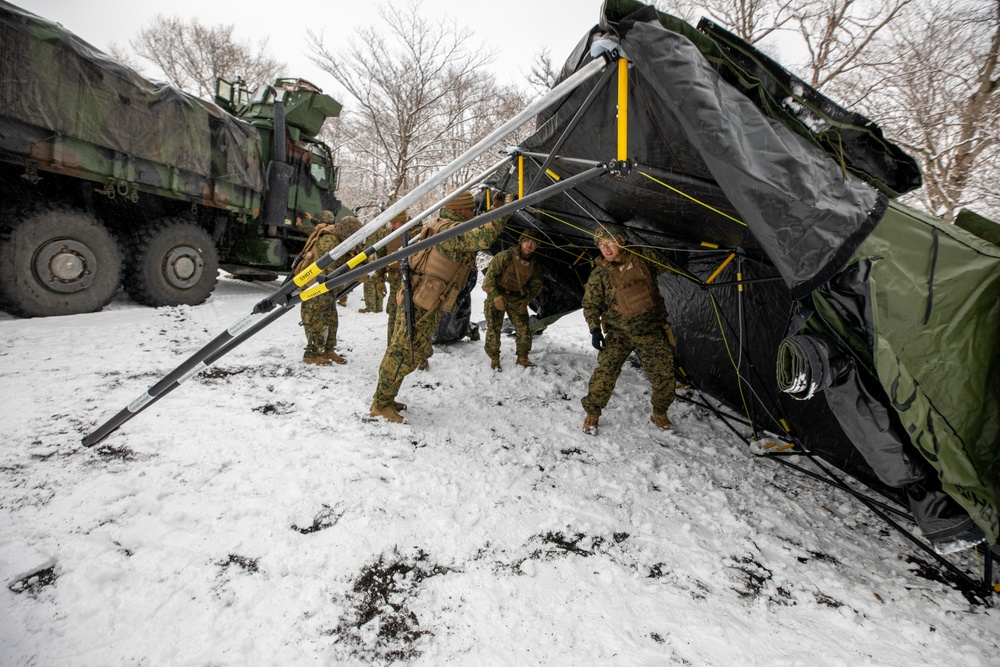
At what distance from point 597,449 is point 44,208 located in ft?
20.7

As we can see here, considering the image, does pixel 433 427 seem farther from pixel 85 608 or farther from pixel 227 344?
pixel 85 608

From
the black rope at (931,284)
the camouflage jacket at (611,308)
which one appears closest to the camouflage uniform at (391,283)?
the camouflage jacket at (611,308)

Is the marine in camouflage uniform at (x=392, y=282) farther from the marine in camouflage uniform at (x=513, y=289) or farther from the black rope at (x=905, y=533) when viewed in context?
the black rope at (x=905, y=533)

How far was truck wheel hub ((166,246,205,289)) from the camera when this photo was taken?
6197 mm

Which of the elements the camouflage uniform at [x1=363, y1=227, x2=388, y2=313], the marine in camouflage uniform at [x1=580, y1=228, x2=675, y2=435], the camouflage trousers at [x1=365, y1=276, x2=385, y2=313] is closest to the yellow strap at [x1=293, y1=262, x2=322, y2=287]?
the marine in camouflage uniform at [x1=580, y1=228, x2=675, y2=435]

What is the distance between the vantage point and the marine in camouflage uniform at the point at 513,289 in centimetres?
535

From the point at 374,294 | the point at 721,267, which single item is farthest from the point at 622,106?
the point at 374,294

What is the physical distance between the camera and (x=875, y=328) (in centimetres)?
192

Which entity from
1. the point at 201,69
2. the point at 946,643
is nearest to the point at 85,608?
the point at 946,643

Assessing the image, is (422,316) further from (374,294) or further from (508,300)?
(374,294)

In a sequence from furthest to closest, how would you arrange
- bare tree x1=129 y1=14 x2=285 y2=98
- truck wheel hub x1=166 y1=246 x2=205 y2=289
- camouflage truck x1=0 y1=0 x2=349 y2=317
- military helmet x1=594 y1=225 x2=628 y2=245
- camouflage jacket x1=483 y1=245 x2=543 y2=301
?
1. bare tree x1=129 y1=14 x2=285 y2=98
2. truck wheel hub x1=166 y1=246 x2=205 y2=289
3. camouflage jacket x1=483 y1=245 x2=543 y2=301
4. camouflage truck x1=0 y1=0 x2=349 y2=317
5. military helmet x1=594 y1=225 x2=628 y2=245

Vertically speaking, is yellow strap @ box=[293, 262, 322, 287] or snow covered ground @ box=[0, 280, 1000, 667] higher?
yellow strap @ box=[293, 262, 322, 287]

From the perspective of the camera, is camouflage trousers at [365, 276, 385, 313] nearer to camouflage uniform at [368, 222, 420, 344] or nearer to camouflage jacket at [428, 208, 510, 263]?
camouflage uniform at [368, 222, 420, 344]

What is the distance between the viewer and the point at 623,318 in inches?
156
